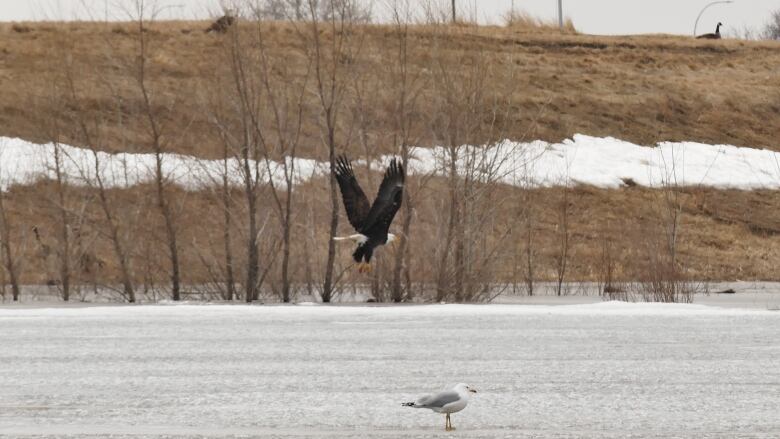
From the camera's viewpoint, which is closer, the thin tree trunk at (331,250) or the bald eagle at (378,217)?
the bald eagle at (378,217)

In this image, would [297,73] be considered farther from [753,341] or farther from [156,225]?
[753,341]

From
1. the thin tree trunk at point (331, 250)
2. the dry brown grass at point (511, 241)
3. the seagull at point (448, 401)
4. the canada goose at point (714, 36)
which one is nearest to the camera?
the seagull at point (448, 401)

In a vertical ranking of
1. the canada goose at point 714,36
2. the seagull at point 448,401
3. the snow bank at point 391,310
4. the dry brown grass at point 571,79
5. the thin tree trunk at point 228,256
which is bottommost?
the seagull at point 448,401

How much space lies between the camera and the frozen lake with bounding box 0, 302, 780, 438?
33.6ft

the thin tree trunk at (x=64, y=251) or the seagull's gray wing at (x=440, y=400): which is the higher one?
the thin tree trunk at (x=64, y=251)

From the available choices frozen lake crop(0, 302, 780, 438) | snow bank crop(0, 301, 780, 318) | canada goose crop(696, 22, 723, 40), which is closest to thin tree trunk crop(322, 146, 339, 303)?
snow bank crop(0, 301, 780, 318)

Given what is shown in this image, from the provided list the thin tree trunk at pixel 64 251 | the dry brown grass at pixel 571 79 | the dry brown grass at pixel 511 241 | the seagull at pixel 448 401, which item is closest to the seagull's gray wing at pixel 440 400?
the seagull at pixel 448 401

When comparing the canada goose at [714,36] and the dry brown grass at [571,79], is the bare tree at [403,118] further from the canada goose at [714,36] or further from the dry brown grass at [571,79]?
the canada goose at [714,36]

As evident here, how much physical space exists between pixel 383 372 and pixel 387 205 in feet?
22.4

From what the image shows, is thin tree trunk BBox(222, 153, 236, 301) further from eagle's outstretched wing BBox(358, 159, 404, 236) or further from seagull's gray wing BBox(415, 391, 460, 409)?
seagull's gray wing BBox(415, 391, 460, 409)

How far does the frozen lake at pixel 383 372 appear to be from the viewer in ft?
33.6

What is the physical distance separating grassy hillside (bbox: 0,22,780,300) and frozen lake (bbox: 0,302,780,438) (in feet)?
12.0

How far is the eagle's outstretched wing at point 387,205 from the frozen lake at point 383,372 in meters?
1.20

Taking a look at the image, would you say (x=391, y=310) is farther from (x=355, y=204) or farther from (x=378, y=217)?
(x=355, y=204)
